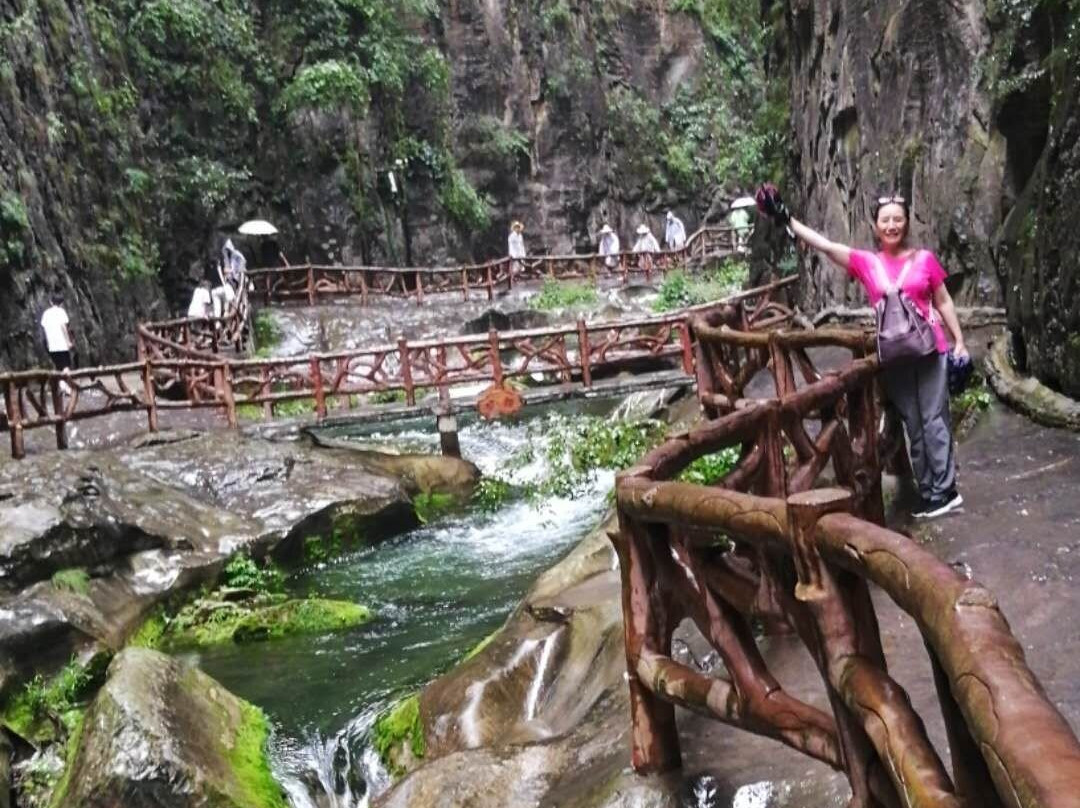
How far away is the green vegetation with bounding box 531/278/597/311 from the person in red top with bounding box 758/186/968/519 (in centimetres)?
2196

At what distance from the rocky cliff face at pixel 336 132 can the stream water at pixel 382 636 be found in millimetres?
8933

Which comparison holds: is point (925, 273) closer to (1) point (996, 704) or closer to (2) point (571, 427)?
(1) point (996, 704)

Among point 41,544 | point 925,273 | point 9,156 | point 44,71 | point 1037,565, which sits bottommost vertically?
point 41,544

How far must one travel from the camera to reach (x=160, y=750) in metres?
5.68

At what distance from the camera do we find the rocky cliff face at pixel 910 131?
11.1m

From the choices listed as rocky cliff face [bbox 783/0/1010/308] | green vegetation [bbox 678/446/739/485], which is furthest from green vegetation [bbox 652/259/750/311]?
green vegetation [bbox 678/446/739/485]

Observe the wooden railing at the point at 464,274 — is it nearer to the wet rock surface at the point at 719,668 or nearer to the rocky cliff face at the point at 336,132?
the rocky cliff face at the point at 336,132

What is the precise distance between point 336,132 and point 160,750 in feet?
87.1

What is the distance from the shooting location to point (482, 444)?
735 inches

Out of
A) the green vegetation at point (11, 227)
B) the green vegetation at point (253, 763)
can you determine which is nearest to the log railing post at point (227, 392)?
the green vegetation at point (11, 227)

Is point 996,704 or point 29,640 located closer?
point 996,704

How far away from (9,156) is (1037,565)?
61.0ft

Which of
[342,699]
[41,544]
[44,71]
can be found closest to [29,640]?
[41,544]

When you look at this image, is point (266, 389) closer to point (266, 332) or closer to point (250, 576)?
point (250, 576)
